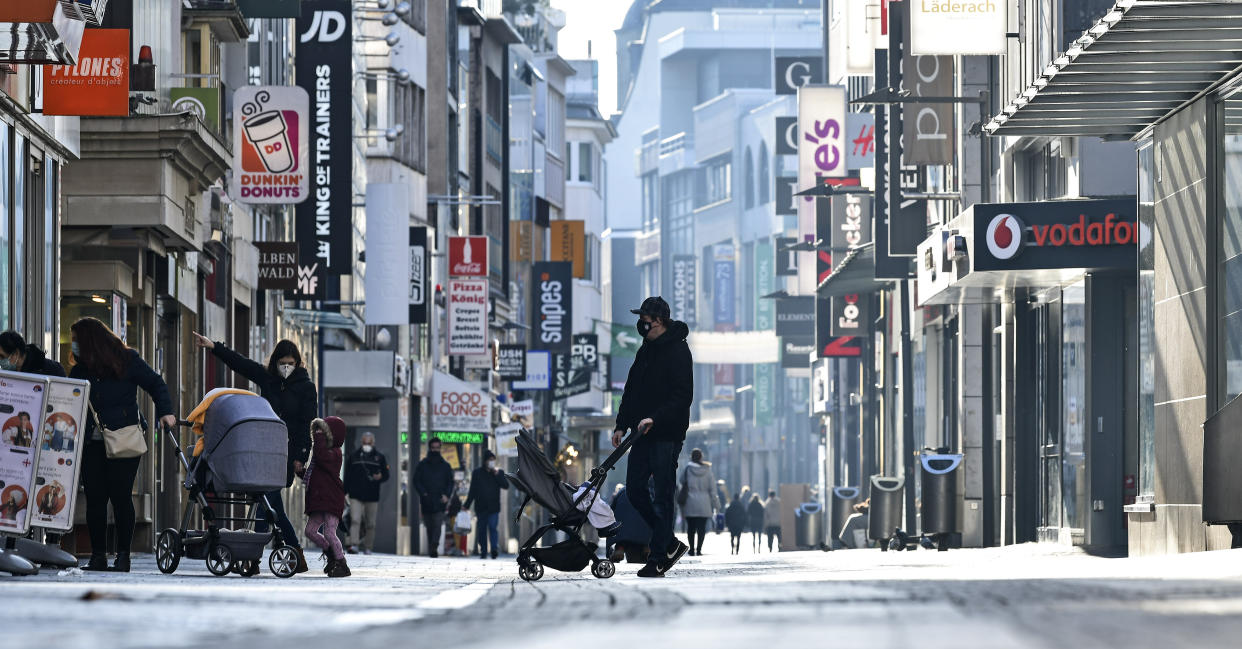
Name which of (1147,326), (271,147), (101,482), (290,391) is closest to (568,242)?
(271,147)

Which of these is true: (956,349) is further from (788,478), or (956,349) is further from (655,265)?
(655,265)

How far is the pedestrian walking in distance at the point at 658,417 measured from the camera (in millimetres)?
15070

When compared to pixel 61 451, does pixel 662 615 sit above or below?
below

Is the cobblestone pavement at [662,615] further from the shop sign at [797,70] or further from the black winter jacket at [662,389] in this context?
the shop sign at [797,70]

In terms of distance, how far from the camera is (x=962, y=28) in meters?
27.0

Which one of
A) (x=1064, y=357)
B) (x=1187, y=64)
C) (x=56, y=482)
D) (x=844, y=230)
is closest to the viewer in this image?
(x=56, y=482)

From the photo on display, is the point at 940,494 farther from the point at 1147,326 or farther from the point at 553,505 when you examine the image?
the point at 553,505

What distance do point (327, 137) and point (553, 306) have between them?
37171 millimetres

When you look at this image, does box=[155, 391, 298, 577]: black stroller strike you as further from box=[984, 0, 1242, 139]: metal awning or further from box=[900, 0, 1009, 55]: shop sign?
box=[900, 0, 1009, 55]: shop sign

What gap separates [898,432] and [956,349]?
1002 cm

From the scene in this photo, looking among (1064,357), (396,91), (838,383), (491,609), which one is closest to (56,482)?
(491,609)

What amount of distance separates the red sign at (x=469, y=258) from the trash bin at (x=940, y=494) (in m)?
24.3

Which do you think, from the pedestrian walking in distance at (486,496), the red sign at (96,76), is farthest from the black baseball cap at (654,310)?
the pedestrian walking in distance at (486,496)

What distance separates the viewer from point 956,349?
1390 inches
